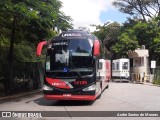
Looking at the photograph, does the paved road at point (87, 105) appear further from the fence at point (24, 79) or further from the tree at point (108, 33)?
the tree at point (108, 33)

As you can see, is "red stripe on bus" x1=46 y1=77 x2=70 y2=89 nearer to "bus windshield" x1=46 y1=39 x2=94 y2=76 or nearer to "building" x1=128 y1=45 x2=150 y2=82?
"bus windshield" x1=46 y1=39 x2=94 y2=76

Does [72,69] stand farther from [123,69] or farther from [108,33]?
[108,33]

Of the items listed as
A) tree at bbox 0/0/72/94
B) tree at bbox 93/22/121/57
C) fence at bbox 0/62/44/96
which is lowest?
fence at bbox 0/62/44/96

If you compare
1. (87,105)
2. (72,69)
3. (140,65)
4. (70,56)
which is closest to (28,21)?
(70,56)

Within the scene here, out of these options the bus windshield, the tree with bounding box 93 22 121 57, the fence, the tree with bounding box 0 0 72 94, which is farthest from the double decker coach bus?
the tree with bounding box 93 22 121 57

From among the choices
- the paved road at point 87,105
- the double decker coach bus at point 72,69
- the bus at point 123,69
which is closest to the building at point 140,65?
the bus at point 123,69

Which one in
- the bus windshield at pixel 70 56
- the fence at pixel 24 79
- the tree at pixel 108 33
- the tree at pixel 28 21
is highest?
the tree at pixel 108 33

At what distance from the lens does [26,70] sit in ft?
80.2

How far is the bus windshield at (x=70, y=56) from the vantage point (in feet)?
52.6

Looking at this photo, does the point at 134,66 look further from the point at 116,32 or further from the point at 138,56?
the point at 116,32

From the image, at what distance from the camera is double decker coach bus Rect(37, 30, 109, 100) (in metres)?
15.9

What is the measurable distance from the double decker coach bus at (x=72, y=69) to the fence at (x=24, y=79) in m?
5.72

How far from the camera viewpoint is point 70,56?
637 inches

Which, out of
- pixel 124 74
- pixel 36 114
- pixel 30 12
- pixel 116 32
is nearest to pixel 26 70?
pixel 30 12
